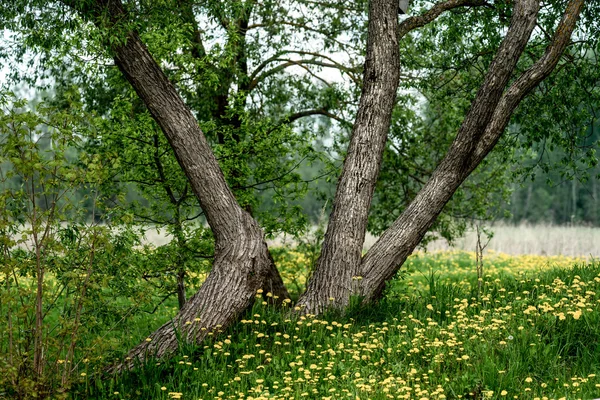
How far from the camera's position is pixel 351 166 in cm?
841

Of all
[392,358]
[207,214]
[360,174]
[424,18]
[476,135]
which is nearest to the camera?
[392,358]

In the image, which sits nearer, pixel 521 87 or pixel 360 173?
pixel 521 87

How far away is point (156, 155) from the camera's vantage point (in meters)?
9.20

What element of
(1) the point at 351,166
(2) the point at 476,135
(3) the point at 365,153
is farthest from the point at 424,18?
(1) the point at 351,166

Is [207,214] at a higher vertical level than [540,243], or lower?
higher

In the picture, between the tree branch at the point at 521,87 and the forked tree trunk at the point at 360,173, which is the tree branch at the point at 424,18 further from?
the tree branch at the point at 521,87

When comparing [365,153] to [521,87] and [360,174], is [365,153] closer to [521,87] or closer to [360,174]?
[360,174]

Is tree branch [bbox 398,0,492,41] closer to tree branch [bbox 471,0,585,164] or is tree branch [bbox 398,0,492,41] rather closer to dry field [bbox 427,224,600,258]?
tree branch [bbox 471,0,585,164]

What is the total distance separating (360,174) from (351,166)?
152 millimetres

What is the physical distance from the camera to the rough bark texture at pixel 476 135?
814 cm

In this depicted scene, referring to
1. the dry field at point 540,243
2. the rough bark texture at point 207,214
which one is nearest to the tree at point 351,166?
the rough bark texture at point 207,214

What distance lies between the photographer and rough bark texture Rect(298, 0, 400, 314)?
802 centimetres

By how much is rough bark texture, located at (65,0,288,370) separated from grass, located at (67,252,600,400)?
258 millimetres

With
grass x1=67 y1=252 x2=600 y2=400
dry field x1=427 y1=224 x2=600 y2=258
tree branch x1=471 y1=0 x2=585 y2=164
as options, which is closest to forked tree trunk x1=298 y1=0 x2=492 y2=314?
grass x1=67 y1=252 x2=600 y2=400
